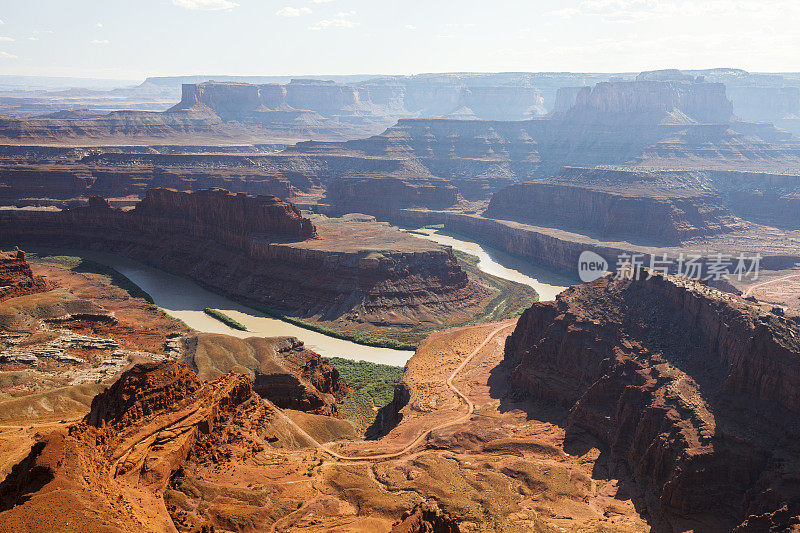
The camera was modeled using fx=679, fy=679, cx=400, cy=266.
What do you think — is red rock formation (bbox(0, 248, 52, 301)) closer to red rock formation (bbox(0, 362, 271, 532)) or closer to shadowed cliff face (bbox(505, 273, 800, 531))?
red rock formation (bbox(0, 362, 271, 532))

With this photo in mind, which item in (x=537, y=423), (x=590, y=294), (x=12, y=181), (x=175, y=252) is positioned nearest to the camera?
(x=537, y=423)

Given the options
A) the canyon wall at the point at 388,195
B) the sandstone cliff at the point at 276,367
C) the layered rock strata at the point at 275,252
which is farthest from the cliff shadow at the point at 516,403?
the canyon wall at the point at 388,195

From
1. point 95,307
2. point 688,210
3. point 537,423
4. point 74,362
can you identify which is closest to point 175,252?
point 95,307

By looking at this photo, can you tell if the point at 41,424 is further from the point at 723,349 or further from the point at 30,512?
the point at 723,349

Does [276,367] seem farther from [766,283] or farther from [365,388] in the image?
[766,283]

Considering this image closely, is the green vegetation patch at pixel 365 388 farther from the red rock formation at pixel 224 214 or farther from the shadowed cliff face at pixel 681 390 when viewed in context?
the red rock formation at pixel 224 214
